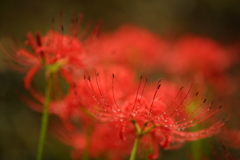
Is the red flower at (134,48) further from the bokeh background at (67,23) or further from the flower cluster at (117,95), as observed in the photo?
the bokeh background at (67,23)

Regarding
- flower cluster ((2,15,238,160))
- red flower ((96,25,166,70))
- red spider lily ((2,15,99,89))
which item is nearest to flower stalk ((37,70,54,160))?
flower cluster ((2,15,238,160))

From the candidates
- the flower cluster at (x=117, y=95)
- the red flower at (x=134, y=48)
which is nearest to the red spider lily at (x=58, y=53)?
the flower cluster at (x=117, y=95)

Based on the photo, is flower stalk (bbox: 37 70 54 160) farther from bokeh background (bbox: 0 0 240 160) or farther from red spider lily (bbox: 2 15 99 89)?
bokeh background (bbox: 0 0 240 160)

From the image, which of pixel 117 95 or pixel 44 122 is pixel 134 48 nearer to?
pixel 117 95

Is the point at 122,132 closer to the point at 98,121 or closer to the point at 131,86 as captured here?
the point at 98,121

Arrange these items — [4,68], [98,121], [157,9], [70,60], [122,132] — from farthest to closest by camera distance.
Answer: [157,9] < [4,68] < [70,60] < [98,121] < [122,132]

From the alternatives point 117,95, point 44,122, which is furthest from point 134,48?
point 44,122

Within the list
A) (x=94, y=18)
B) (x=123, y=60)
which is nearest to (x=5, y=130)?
(x=123, y=60)

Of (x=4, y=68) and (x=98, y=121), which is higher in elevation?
(x=4, y=68)
